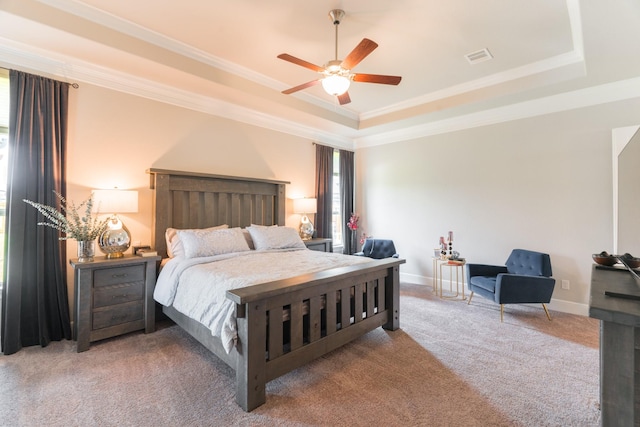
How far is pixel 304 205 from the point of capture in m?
4.78

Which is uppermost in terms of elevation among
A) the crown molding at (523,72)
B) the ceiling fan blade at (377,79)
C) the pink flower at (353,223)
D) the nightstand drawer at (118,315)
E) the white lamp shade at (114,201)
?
the crown molding at (523,72)

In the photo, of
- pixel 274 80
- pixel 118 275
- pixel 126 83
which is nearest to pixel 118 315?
pixel 118 275

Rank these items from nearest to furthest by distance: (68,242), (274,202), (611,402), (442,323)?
(611,402), (68,242), (442,323), (274,202)

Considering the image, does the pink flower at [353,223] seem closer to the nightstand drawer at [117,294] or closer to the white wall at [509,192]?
the white wall at [509,192]

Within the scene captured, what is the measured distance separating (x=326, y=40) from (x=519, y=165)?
10.4 ft

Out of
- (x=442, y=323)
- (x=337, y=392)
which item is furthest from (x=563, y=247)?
(x=337, y=392)

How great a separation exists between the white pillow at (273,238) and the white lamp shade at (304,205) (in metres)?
0.78

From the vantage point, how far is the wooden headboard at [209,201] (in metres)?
3.40

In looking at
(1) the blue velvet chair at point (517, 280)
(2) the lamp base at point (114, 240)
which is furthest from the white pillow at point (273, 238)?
(1) the blue velvet chair at point (517, 280)

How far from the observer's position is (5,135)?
2729mm

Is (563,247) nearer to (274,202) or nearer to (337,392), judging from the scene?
(337,392)

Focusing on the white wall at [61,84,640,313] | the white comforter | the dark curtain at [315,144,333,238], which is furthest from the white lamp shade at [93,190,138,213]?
the dark curtain at [315,144,333,238]

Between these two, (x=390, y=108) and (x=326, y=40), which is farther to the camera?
(x=390, y=108)

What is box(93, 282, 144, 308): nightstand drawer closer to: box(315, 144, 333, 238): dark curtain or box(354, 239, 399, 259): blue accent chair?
box(315, 144, 333, 238): dark curtain
